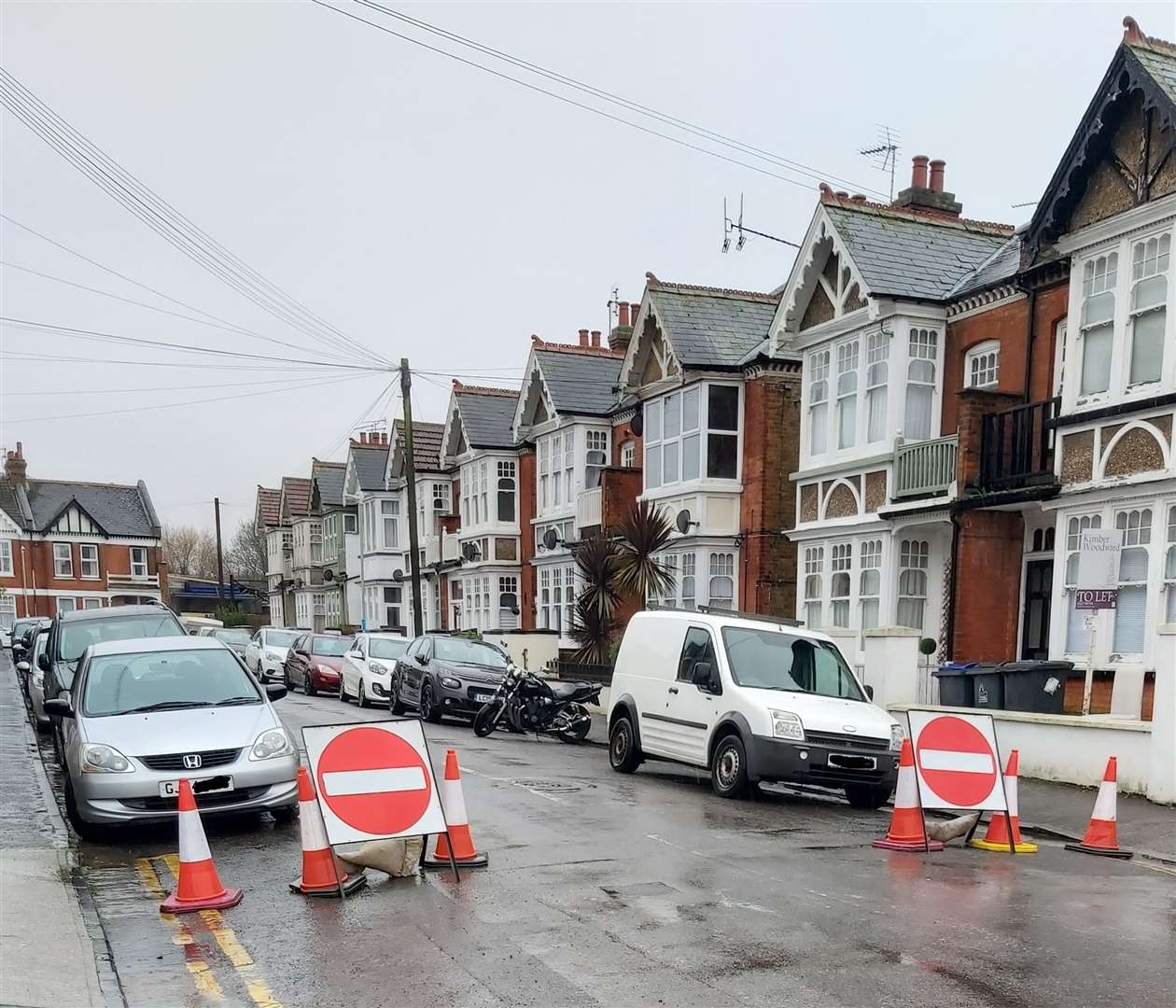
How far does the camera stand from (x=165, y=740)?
8398mm

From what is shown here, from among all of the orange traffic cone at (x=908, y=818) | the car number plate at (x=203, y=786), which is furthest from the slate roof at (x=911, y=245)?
the car number plate at (x=203, y=786)

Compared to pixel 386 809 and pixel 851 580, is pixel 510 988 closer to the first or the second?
pixel 386 809

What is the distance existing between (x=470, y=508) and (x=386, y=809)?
1200 inches

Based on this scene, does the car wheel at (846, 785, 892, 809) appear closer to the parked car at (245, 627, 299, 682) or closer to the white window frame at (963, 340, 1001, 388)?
the white window frame at (963, 340, 1001, 388)

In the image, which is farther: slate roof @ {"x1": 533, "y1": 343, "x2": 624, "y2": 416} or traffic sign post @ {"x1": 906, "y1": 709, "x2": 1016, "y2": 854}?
slate roof @ {"x1": 533, "y1": 343, "x2": 624, "y2": 416}

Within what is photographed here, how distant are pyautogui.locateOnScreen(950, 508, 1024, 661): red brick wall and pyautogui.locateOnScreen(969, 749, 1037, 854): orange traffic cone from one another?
7.85 m

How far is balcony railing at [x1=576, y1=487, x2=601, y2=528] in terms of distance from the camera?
1092 inches

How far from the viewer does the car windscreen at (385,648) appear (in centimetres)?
2252

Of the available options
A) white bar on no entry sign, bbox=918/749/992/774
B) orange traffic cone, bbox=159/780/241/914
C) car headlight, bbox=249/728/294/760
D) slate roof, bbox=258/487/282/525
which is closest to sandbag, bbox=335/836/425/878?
orange traffic cone, bbox=159/780/241/914

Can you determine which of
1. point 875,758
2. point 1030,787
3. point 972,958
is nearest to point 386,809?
point 972,958

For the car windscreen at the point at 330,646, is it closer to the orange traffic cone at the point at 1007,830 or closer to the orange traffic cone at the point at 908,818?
the orange traffic cone at the point at 908,818

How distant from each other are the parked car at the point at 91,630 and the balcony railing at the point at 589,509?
41.7 feet

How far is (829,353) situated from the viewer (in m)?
19.6

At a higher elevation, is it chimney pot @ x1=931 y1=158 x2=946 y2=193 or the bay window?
chimney pot @ x1=931 y1=158 x2=946 y2=193
